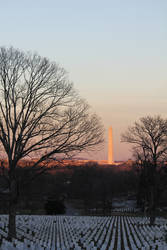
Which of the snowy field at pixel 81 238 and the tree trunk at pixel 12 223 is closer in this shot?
the snowy field at pixel 81 238

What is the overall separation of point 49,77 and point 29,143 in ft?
12.6

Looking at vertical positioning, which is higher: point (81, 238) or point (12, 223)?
point (12, 223)

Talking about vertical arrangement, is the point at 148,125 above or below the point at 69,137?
above

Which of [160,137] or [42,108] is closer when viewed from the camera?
[42,108]

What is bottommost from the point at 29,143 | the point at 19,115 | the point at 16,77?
the point at 29,143

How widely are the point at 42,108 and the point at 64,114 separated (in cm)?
125

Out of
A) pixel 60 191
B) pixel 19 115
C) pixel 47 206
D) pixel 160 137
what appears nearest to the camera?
pixel 19 115

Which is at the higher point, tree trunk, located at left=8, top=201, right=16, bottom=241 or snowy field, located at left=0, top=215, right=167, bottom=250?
tree trunk, located at left=8, top=201, right=16, bottom=241

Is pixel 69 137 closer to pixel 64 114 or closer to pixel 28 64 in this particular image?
pixel 64 114

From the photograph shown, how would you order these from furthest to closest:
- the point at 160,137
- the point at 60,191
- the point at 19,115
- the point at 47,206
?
the point at 60,191, the point at 47,206, the point at 160,137, the point at 19,115

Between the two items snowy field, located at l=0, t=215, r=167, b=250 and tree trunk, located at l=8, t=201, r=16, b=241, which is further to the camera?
tree trunk, located at l=8, t=201, r=16, b=241

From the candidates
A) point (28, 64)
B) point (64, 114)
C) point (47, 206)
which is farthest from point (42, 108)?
point (47, 206)

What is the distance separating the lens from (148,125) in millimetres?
35031

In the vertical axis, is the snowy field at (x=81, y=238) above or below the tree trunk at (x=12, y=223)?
below
